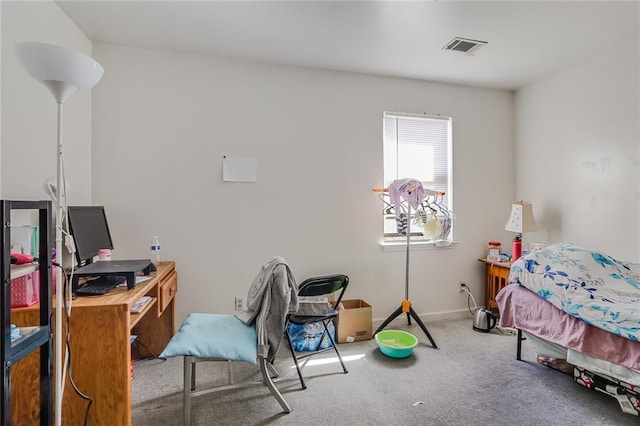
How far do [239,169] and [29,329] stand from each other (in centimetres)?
188

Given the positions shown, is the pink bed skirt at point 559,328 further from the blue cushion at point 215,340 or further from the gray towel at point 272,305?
the blue cushion at point 215,340

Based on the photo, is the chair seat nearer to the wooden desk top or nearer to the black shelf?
the wooden desk top

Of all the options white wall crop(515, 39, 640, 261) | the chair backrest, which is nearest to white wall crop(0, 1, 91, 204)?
the chair backrest

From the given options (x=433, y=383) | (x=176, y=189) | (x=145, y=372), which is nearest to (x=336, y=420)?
(x=433, y=383)

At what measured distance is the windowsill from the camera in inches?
132

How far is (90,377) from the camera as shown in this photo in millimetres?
1610

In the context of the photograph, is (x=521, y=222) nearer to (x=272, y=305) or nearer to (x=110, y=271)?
(x=272, y=305)

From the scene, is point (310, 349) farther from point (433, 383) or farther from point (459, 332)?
point (459, 332)

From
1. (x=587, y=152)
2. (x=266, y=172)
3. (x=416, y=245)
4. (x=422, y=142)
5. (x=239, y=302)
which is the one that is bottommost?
(x=239, y=302)

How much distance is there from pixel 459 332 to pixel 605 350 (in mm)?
1366

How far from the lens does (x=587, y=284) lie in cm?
233

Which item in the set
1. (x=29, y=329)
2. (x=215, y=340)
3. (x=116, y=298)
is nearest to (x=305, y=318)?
(x=215, y=340)

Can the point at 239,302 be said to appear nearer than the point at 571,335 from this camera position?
No

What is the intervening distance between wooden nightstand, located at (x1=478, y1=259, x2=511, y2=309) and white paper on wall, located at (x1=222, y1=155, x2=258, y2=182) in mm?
2572
